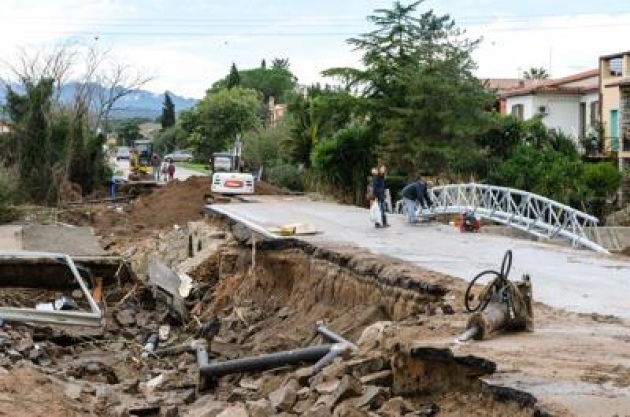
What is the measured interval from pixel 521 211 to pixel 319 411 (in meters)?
21.7

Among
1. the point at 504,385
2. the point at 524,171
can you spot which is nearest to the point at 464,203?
the point at 524,171

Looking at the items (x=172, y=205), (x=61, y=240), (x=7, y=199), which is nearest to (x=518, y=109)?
(x=172, y=205)

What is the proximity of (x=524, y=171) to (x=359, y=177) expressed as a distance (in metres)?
9.61

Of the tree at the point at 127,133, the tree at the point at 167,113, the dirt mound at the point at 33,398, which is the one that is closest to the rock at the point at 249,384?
the dirt mound at the point at 33,398

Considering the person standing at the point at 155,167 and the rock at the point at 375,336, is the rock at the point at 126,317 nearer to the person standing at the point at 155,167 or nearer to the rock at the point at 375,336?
the rock at the point at 375,336

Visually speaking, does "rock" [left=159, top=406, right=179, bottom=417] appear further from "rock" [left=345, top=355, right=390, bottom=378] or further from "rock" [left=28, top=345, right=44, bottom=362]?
"rock" [left=28, top=345, right=44, bottom=362]

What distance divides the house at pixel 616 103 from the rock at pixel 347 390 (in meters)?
38.1

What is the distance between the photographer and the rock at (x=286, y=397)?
1172 cm

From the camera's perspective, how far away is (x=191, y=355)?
18891mm

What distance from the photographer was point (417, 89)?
143ft

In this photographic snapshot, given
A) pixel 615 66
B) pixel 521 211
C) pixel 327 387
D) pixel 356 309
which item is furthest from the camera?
pixel 615 66

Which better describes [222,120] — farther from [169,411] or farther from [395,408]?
[395,408]

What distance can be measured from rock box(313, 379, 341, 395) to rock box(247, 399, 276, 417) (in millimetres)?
664

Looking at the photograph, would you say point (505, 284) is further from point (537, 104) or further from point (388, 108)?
point (537, 104)
